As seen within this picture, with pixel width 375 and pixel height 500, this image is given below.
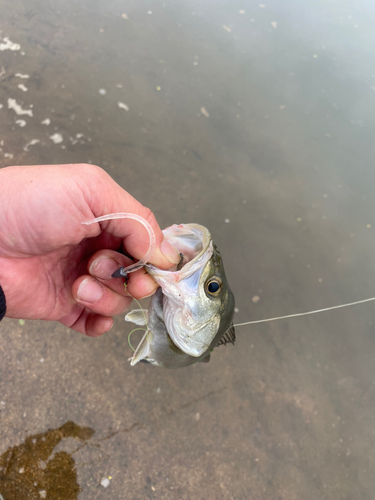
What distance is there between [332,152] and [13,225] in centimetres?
392

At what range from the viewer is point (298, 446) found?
8.01 feet

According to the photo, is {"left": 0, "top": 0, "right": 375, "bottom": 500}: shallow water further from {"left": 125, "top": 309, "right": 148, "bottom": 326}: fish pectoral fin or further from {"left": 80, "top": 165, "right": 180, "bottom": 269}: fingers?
{"left": 80, "top": 165, "right": 180, "bottom": 269}: fingers

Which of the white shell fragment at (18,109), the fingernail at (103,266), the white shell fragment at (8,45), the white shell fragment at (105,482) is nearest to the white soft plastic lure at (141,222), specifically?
the fingernail at (103,266)

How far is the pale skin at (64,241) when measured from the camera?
119 cm

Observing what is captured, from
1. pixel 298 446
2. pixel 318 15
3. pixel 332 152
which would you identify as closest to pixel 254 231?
pixel 332 152

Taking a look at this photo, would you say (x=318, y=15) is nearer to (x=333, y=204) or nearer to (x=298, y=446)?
(x=333, y=204)

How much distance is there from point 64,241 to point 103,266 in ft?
0.91

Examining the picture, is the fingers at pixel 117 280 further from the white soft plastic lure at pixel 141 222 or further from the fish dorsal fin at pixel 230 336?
the fish dorsal fin at pixel 230 336

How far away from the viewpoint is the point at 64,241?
51.6 inches

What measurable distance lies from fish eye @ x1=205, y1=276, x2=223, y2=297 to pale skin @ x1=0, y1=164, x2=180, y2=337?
198 mm

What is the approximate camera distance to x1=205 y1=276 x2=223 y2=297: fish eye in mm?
1389

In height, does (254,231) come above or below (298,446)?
above

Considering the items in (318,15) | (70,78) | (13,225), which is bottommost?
(70,78)

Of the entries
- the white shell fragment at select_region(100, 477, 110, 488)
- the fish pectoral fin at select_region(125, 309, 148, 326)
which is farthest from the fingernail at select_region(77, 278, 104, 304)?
the white shell fragment at select_region(100, 477, 110, 488)
